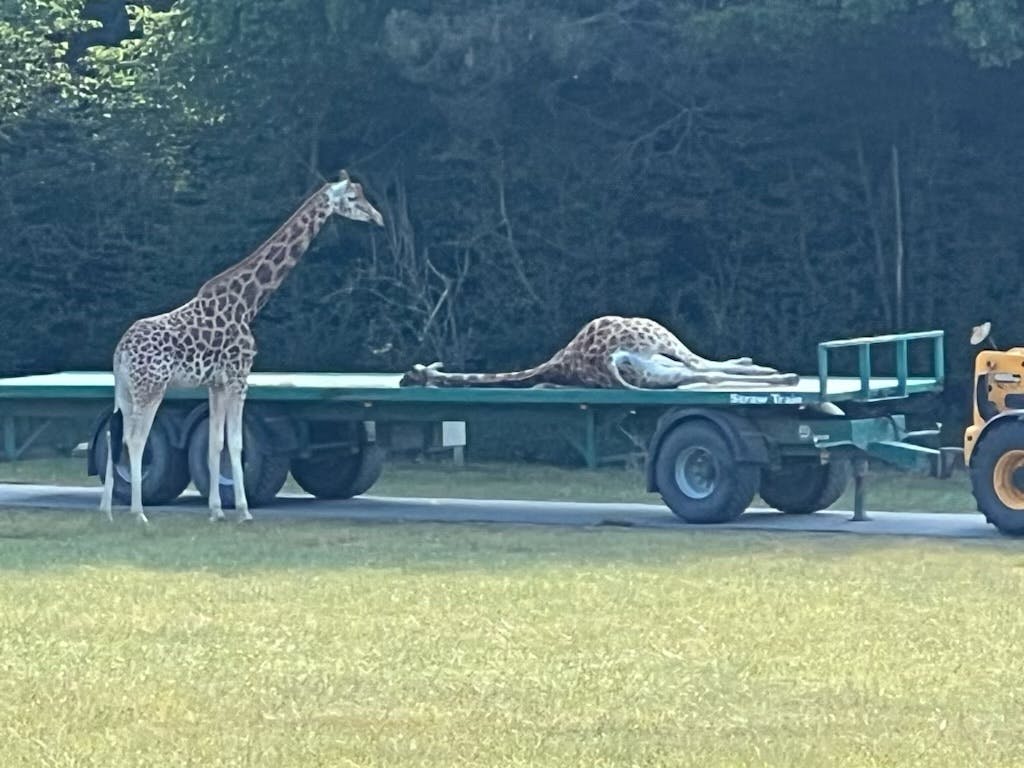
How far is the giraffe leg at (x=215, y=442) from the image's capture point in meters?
19.1

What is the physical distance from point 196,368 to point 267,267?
4.28 ft

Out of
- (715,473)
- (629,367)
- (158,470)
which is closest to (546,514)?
(629,367)

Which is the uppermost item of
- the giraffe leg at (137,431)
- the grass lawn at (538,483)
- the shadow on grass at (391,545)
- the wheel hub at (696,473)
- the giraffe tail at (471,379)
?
the giraffe tail at (471,379)

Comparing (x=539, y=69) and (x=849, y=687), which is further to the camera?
(x=539, y=69)

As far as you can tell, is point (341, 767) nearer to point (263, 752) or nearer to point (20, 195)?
point (263, 752)

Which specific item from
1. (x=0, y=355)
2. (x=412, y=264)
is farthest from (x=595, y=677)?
(x=0, y=355)

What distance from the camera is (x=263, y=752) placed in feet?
29.6

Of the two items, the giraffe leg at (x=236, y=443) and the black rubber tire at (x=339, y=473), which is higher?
the giraffe leg at (x=236, y=443)

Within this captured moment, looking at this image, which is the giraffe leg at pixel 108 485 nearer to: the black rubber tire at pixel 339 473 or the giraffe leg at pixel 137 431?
the giraffe leg at pixel 137 431

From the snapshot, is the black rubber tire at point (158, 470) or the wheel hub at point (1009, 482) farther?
the black rubber tire at point (158, 470)

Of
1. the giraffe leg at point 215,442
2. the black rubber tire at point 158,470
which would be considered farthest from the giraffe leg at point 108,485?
the giraffe leg at point 215,442

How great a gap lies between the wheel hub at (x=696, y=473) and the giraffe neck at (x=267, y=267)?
3.94 metres

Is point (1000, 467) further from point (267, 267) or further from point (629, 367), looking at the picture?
point (267, 267)

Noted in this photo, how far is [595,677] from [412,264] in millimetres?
16877
